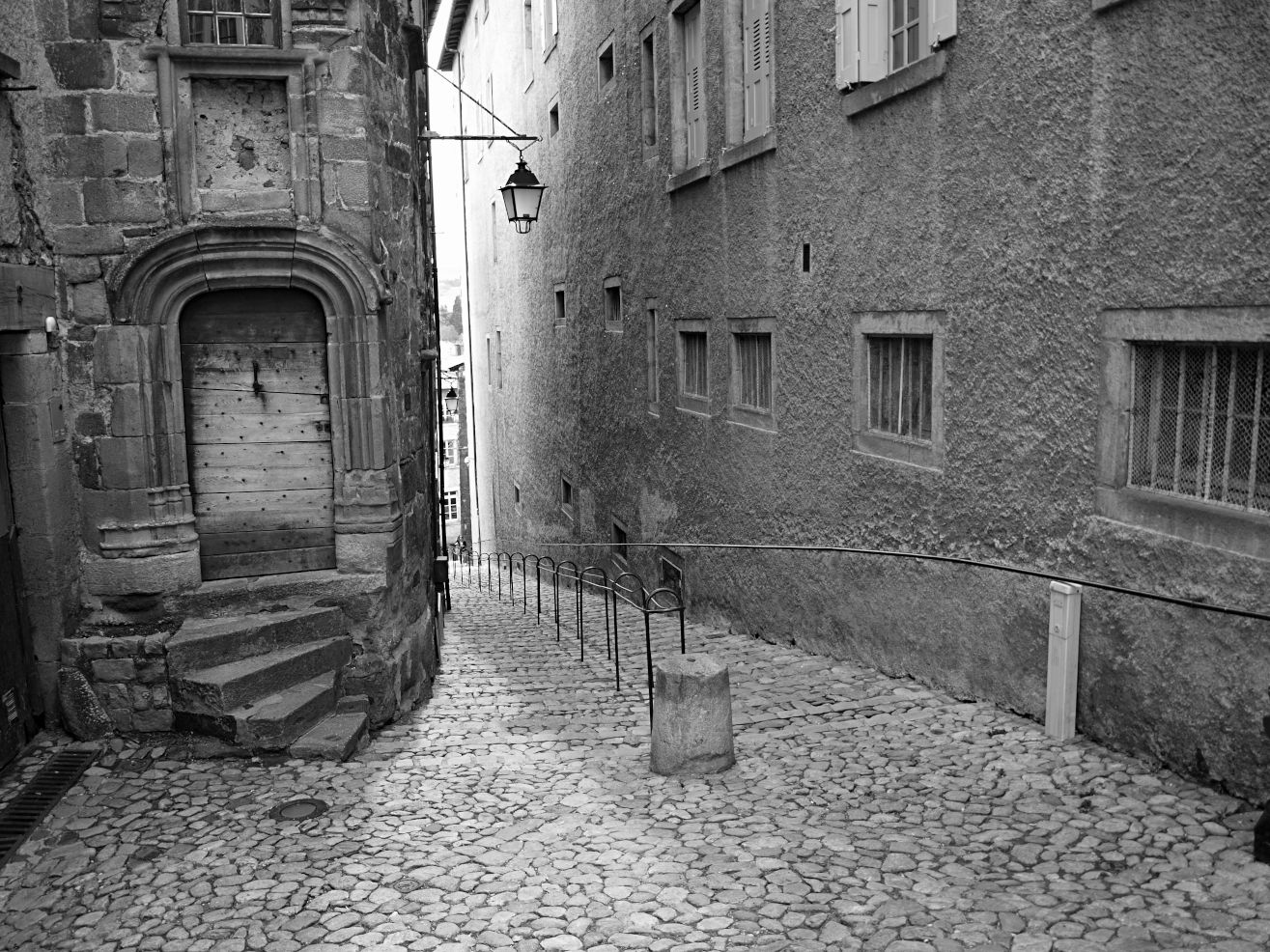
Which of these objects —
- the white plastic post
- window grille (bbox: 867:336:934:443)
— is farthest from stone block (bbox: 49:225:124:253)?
the white plastic post

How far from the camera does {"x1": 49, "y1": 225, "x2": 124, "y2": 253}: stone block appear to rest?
6562 mm

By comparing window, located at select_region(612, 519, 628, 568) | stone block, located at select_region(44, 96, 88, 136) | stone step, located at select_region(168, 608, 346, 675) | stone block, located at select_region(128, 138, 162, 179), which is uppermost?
stone block, located at select_region(44, 96, 88, 136)

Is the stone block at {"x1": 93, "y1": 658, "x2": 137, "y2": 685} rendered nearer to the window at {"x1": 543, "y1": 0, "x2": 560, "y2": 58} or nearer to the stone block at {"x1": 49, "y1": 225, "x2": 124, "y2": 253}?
the stone block at {"x1": 49, "y1": 225, "x2": 124, "y2": 253}

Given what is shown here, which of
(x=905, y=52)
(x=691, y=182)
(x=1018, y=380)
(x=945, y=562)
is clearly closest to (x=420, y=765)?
(x=945, y=562)

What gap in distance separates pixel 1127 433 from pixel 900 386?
2.20m

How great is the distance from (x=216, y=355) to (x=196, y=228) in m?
0.81

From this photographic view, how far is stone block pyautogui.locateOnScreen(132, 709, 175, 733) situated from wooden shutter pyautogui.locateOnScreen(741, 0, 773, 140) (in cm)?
634

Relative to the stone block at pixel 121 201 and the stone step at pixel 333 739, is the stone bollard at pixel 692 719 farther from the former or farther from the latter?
the stone block at pixel 121 201

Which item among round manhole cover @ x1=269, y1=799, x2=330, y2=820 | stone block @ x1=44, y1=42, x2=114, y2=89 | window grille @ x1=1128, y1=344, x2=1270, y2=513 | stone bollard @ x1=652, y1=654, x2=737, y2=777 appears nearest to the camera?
window grille @ x1=1128, y1=344, x2=1270, y2=513

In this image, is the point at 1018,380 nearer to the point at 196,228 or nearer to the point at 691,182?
the point at 196,228

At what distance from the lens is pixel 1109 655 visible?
5664 mm

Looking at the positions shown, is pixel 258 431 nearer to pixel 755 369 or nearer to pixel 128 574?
pixel 128 574

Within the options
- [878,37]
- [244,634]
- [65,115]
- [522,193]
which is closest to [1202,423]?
[878,37]

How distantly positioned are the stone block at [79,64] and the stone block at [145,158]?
360mm
